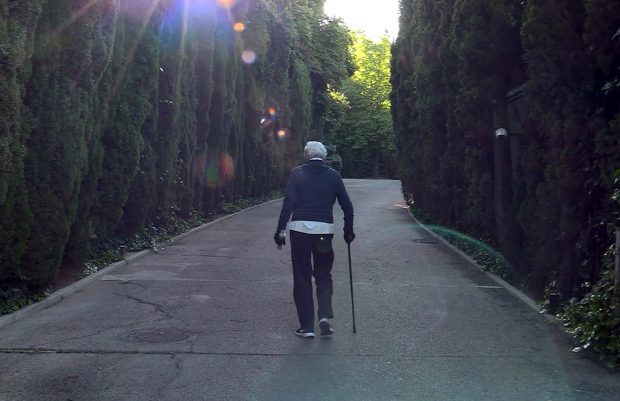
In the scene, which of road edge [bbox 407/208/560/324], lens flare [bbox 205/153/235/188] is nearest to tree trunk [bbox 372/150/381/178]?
lens flare [bbox 205/153/235/188]

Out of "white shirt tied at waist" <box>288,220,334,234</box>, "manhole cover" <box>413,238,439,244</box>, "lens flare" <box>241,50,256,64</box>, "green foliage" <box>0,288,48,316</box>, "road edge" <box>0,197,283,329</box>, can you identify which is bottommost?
"manhole cover" <box>413,238,439,244</box>

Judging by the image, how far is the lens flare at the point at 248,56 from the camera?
24.9 metres

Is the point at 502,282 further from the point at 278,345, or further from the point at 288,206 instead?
the point at 278,345

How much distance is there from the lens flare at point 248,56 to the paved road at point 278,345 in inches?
575

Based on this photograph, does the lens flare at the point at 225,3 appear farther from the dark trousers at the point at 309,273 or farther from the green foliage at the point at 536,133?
the dark trousers at the point at 309,273

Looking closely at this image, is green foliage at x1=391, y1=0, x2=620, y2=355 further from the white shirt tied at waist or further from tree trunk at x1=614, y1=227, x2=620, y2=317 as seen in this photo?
the white shirt tied at waist

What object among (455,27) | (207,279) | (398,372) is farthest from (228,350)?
(455,27)

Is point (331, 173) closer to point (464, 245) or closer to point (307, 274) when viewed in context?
point (307, 274)

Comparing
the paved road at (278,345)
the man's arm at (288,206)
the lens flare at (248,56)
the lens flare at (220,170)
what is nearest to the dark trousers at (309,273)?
the man's arm at (288,206)

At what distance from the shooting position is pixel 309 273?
7.27 meters

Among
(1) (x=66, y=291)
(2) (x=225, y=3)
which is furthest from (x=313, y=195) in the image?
(2) (x=225, y=3)

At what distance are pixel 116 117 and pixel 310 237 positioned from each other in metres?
6.37

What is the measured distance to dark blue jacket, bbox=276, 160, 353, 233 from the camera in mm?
7320

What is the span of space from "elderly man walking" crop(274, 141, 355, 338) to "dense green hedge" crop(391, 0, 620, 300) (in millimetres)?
2553
